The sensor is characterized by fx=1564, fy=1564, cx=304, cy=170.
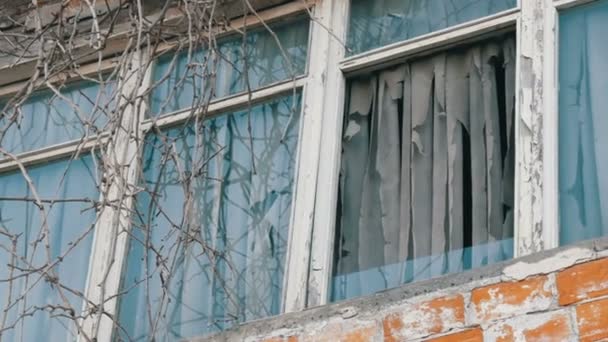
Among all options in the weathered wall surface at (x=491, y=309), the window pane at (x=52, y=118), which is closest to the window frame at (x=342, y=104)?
the weathered wall surface at (x=491, y=309)

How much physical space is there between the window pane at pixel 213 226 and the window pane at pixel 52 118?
0.51 metres

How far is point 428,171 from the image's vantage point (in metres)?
5.87

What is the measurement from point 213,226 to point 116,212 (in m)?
0.49

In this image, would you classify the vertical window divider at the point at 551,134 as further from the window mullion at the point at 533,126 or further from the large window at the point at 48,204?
the large window at the point at 48,204

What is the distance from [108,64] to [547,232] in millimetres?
2532

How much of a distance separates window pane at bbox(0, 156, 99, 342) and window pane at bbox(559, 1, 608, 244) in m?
1.87

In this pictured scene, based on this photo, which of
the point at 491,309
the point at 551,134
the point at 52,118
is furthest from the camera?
the point at 52,118

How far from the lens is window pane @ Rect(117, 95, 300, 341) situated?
597 centimetres

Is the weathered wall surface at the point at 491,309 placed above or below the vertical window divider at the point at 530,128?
below

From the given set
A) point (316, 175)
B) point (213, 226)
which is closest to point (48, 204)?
point (213, 226)

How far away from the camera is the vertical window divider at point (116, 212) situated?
19.6ft

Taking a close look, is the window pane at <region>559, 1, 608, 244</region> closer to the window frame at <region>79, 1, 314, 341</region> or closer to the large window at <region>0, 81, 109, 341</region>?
the window frame at <region>79, 1, 314, 341</region>

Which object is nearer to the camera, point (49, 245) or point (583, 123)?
point (583, 123)

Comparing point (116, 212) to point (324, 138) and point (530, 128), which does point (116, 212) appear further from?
point (530, 128)
